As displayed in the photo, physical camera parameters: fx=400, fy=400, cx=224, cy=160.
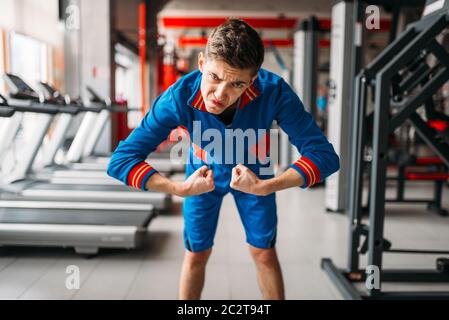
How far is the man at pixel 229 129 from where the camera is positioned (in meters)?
0.90

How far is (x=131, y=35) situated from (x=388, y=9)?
3154 millimetres

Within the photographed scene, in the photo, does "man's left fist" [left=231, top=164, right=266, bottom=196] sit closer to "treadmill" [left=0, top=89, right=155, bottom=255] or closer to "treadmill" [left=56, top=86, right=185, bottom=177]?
"treadmill" [left=56, top=86, right=185, bottom=177]

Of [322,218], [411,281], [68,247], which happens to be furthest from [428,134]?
[68,247]

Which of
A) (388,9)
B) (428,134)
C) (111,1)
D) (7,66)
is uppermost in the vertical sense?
(388,9)

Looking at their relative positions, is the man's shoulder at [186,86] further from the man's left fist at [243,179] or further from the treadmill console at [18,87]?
the treadmill console at [18,87]

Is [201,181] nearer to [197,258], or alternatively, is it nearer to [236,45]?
[236,45]

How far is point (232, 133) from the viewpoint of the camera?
1.10 m

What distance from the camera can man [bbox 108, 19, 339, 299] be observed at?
90 cm

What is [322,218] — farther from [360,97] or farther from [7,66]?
[7,66]

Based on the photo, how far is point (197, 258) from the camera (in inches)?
61.1

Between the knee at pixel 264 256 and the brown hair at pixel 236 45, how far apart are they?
Answer: 0.84 m

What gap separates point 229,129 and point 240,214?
16.9 inches

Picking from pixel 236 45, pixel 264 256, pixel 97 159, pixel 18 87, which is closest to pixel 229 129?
pixel 236 45

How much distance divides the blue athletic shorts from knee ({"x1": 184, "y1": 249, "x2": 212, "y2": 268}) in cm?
4
